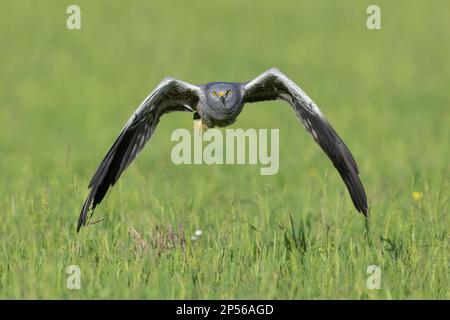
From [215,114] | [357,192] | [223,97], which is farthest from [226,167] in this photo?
[357,192]

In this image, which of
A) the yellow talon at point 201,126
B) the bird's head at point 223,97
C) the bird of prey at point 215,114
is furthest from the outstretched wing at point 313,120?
the yellow talon at point 201,126

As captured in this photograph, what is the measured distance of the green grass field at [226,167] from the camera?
6.72m

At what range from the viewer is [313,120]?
787 cm

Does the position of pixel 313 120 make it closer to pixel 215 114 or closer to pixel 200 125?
pixel 215 114

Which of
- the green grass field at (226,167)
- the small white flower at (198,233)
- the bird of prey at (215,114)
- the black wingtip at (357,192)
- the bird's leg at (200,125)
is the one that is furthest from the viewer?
the bird's leg at (200,125)

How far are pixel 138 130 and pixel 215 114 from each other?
0.69 meters

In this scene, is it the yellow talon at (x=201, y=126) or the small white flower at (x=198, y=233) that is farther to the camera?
Result: the yellow talon at (x=201, y=126)

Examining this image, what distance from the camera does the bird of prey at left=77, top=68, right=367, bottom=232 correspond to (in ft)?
24.8

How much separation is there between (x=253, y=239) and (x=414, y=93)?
31.5ft

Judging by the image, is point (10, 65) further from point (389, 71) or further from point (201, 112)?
point (201, 112)

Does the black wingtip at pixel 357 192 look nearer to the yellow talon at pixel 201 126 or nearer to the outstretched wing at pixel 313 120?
the outstretched wing at pixel 313 120

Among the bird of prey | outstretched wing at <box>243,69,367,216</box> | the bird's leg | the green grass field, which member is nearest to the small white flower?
the green grass field

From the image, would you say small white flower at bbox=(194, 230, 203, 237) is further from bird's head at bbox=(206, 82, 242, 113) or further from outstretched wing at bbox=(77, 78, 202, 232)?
bird's head at bbox=(206, 82, 242, 113)

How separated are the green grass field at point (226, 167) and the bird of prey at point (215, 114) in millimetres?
283
